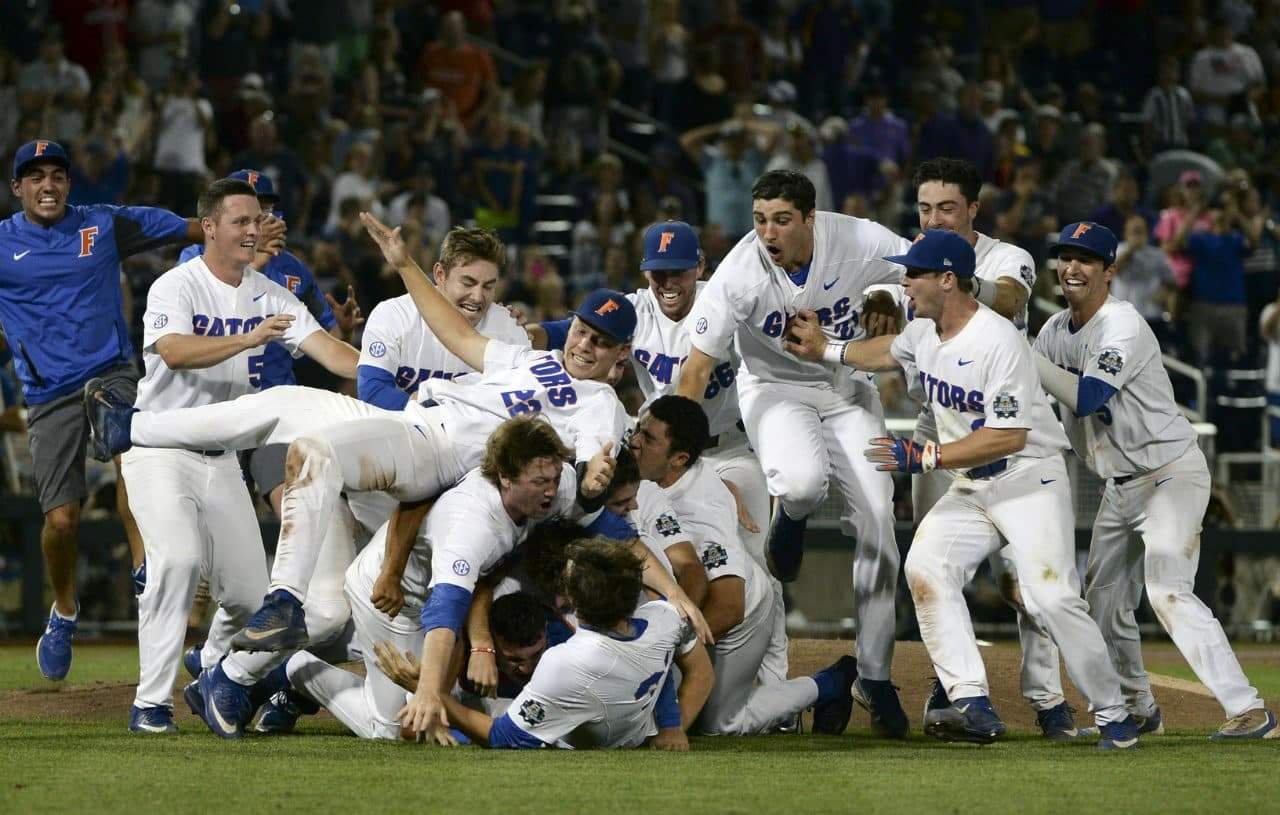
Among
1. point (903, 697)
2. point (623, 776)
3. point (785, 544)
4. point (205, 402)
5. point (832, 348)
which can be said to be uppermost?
point (832, 348)

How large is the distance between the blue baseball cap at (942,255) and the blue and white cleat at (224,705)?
3473 mm

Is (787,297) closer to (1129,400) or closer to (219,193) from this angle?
(1129,400)

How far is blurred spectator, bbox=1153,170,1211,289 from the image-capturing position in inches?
647

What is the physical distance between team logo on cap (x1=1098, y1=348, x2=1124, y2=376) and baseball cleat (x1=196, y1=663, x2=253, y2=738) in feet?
13.4

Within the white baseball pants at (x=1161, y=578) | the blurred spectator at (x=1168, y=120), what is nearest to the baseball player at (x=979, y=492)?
the white baseball pants at (x=1161, y=578)

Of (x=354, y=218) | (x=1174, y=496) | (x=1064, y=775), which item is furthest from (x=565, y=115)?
(x=1064, y=775)

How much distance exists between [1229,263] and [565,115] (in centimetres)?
658

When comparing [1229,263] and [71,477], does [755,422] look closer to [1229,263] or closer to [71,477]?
[71,477]

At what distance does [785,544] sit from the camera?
9039 mm

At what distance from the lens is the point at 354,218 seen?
1510 centimetres

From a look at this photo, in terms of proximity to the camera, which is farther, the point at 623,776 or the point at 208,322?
the point at 208,322

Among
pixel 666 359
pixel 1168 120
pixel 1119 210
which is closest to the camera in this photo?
pixel 666 359

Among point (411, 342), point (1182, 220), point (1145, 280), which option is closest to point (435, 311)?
point (411, 342)

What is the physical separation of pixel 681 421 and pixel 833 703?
1.64 metres
